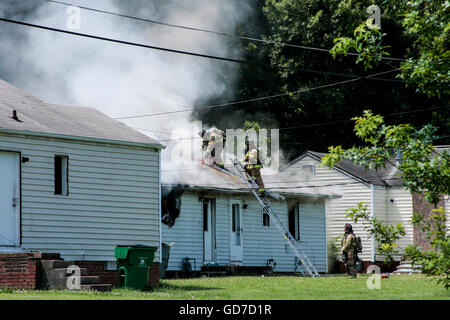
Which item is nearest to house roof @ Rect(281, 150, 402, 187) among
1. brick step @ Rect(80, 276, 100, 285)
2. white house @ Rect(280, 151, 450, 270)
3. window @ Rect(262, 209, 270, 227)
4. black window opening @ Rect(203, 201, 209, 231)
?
white house @ Rect(280, 151, 450, 270)

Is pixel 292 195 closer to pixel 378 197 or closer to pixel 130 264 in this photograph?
pixel 378 197

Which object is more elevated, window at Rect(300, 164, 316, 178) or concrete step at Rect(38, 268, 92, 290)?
window at Rect(300, 164, 316, 178)

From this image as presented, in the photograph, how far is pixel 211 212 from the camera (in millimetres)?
29516

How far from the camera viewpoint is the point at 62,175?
20578 mm

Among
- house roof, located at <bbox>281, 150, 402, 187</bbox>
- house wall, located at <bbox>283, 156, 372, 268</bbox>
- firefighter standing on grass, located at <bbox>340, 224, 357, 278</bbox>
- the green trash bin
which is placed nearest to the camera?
the green trash bin

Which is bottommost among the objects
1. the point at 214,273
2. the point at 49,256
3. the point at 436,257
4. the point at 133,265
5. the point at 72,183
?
the point at 214,273

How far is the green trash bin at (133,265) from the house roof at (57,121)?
12.5 ft

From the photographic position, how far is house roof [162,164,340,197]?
27531 millimetres

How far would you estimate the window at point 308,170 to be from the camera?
3894cm

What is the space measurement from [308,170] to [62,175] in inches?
806

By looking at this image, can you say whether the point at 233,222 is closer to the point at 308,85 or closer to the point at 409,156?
the point at 308,85

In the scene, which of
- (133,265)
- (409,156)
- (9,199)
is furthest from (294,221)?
(409,156)

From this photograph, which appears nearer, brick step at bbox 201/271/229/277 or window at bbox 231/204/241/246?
brick step at bbox 201/271/229/277

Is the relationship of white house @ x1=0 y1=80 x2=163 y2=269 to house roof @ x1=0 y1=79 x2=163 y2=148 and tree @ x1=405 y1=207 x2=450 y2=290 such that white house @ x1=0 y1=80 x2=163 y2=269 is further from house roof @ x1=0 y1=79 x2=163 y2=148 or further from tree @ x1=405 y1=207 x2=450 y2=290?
tree @ x1=405 y1=207 x2=450 y2=290
